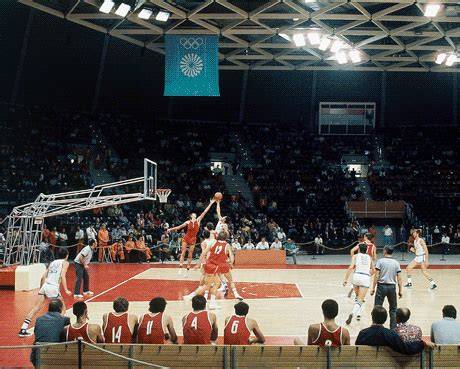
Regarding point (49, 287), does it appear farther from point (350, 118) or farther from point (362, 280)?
point (350, 118)

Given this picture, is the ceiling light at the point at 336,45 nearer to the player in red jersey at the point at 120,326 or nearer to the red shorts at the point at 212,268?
the red shorts at the point at 212,268

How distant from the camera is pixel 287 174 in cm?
3375

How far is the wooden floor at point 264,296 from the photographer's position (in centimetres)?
1043

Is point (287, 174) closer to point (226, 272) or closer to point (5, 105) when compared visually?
point (5, 105)

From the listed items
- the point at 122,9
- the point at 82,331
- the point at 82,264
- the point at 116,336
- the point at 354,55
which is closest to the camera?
the point at 82,331

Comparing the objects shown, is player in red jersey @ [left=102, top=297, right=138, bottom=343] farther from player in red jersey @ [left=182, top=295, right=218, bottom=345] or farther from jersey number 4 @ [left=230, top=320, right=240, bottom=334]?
jersey number 4 @ [left=230, top=320, right=240, bottom=334]

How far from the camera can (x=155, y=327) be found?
6770 mm

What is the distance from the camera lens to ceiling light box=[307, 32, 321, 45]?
23.9m

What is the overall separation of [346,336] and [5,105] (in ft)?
89.8

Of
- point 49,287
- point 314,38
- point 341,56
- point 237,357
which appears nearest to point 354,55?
point 341,56

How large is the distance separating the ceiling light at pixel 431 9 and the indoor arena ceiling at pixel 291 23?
267 mm

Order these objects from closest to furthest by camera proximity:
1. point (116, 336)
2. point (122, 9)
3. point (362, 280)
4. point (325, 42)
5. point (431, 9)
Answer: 1. point (116, 336)
2. point (362, 280)
3. point (122, 9)
4. point (431, 9)
5. point (325, 42)

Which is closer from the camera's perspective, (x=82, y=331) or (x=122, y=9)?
(x=82, y=331)

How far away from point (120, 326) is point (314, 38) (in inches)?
765
